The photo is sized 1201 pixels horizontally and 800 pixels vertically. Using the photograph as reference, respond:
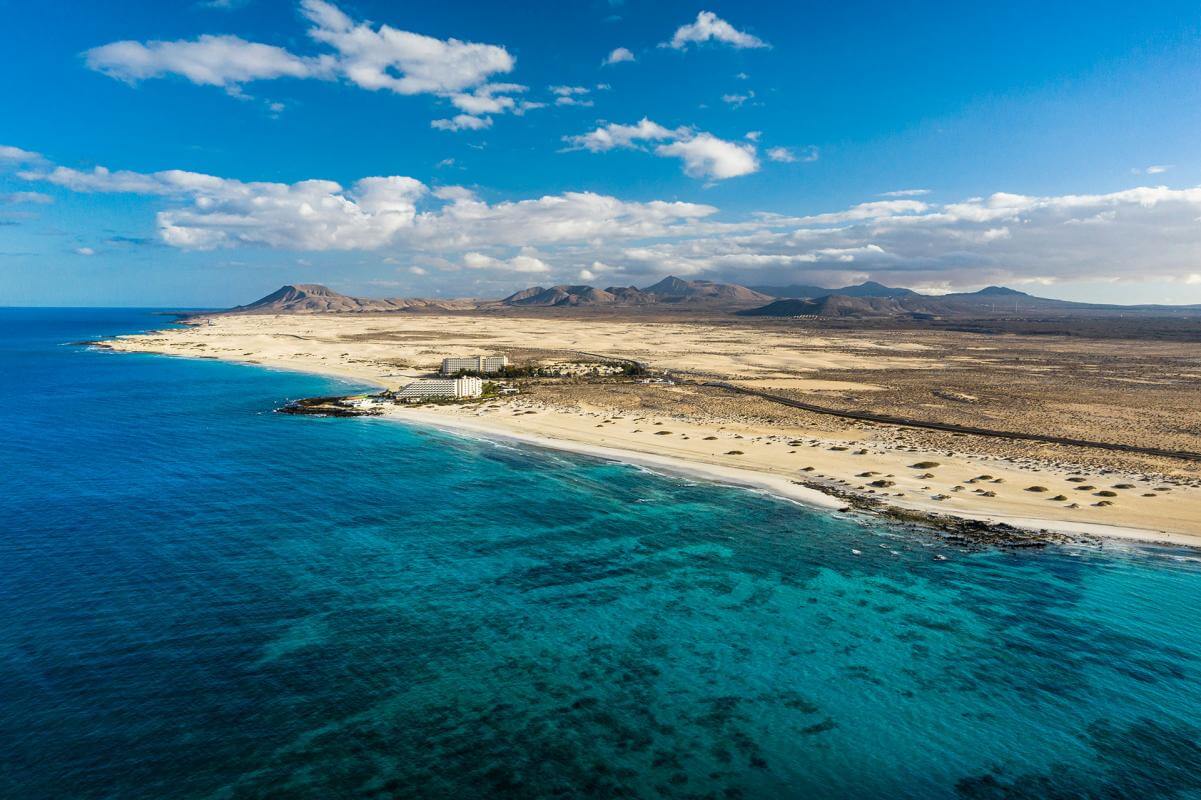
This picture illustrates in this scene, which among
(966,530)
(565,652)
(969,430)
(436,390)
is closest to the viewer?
(565,652)

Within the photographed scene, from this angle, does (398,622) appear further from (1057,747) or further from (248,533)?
(1057,747)

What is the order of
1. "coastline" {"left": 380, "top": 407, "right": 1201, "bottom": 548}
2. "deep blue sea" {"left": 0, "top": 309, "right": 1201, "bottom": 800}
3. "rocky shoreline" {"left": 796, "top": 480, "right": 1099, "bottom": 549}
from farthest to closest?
"coastline" {"left": 380, "top": 407, "right": 1201, "bottom": 548}, "rocky shoreline" {"left": 796, "top": 480, "right": 1099, "bottom": 549}, "deep blue sea" {"left": 0, "top": 309, "right": 1201, "bottom": 800}

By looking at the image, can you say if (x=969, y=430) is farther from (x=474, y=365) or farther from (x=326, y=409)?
(x=326, y=409)

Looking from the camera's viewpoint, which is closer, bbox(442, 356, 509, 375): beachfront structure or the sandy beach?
the sandy beach

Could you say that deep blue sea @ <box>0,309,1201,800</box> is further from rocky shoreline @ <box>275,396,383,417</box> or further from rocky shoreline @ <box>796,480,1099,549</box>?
rocky shoreline @ <box>275,396,383,417</box>

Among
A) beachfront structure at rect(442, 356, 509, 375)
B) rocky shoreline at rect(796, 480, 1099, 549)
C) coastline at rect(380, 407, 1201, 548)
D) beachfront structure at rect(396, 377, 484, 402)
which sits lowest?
rocky shoreline at rect(796, 480, 1099, 549)

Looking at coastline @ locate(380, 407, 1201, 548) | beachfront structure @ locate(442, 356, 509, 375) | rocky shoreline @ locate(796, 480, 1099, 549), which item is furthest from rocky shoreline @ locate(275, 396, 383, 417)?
rocky shoreline @ locate(796, 480, 1099, 549)

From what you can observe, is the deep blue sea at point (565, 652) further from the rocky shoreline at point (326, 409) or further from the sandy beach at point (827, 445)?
the rocky shoreline at point (326, 409)

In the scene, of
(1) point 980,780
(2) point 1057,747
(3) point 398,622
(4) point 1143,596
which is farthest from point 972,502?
(3) point 398,622

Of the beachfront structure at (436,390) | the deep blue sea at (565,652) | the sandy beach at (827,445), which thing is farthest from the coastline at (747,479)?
the beachfront structure at (436,390)

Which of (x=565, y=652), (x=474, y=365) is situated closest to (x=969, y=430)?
(x=565, y=652)
